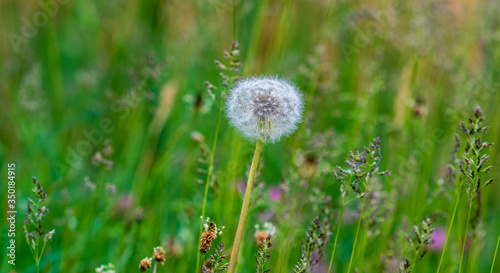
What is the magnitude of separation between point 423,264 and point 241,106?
1401 mm

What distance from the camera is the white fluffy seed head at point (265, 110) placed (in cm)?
130

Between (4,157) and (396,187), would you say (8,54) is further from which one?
(396,187)

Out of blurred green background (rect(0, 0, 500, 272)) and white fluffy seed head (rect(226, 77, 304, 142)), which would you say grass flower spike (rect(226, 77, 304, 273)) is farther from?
blurred green background (rect(0, 0, 500, 272))

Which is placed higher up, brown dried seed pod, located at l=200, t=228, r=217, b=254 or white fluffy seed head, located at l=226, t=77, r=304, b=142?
white fluffy seed head, located at l=226, t=77, r=304, b=142

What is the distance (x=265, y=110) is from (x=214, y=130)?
1.87 meters

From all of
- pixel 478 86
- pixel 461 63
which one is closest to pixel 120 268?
pixel 478 86

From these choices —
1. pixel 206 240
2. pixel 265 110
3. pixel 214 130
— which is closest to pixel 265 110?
pixel 265 110

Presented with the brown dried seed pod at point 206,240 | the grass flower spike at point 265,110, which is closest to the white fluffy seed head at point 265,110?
the grass flower spike at point 265,110

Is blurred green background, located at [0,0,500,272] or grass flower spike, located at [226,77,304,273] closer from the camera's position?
grass flower spike, located at [226,77,304,273]

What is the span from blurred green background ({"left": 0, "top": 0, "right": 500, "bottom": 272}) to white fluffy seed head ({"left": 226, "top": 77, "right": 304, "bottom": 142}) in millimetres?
344

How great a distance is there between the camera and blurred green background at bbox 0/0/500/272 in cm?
208

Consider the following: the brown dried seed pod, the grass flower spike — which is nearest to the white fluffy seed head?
the grass flower spike

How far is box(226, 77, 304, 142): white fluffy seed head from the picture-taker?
4.28ft

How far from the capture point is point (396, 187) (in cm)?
246
